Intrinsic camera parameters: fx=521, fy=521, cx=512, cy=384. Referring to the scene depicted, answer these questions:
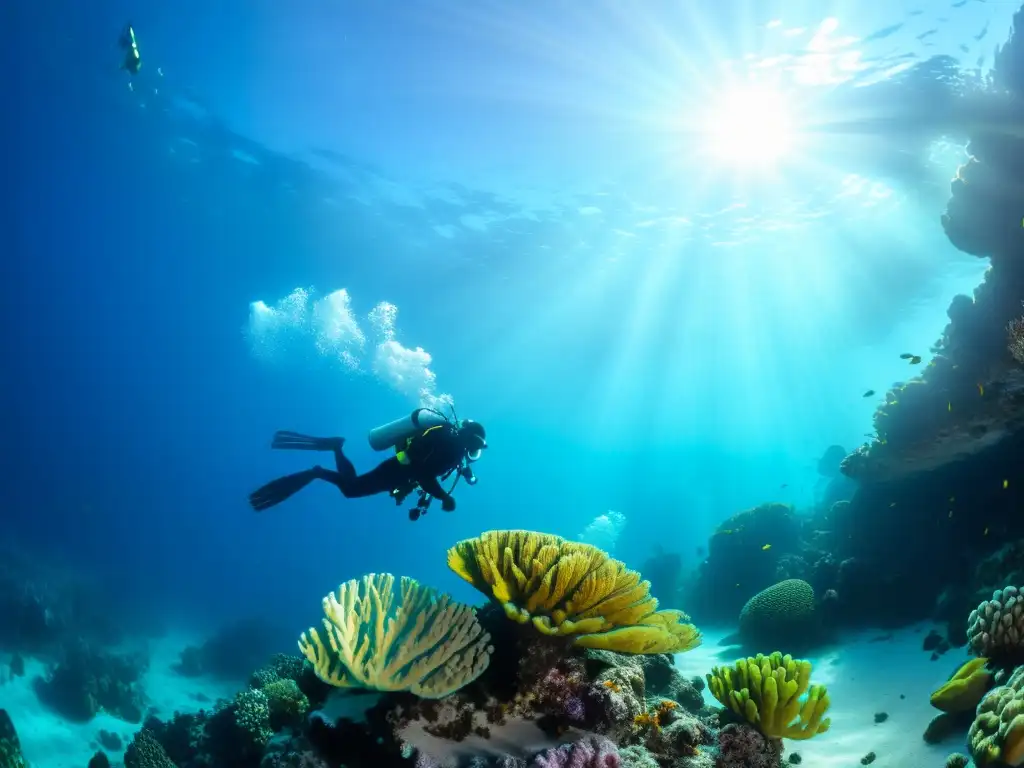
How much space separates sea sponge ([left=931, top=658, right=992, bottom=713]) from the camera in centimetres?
515

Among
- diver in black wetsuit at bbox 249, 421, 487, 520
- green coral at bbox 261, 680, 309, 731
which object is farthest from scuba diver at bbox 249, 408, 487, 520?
green coral at bbox 261, 680, 309, 731

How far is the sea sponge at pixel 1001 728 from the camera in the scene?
3.65 meters

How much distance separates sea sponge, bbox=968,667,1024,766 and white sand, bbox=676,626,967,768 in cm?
89

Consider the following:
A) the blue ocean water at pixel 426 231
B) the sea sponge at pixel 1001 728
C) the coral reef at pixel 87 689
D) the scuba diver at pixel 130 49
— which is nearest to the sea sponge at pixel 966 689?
the sea sponge at pixel 1001 728

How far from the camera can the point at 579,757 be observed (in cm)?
295

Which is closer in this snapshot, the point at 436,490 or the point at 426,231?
the point at 436,490

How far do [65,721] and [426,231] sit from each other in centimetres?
2737

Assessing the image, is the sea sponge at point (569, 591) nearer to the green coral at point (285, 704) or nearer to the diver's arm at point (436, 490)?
the diver's arm at point (436, 490)

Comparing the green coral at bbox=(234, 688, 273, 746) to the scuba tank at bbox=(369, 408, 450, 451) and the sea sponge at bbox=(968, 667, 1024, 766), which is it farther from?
the sea sponge at bbox=(968, 667, 1024, 766)

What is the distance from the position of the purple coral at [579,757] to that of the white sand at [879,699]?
4023 mm

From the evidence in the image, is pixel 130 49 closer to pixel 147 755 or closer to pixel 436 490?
pixel 436 490

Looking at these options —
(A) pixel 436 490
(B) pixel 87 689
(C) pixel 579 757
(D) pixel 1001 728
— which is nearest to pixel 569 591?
(C) pixel 579 757

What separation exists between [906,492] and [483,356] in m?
44.4

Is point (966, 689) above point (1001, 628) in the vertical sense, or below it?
below
